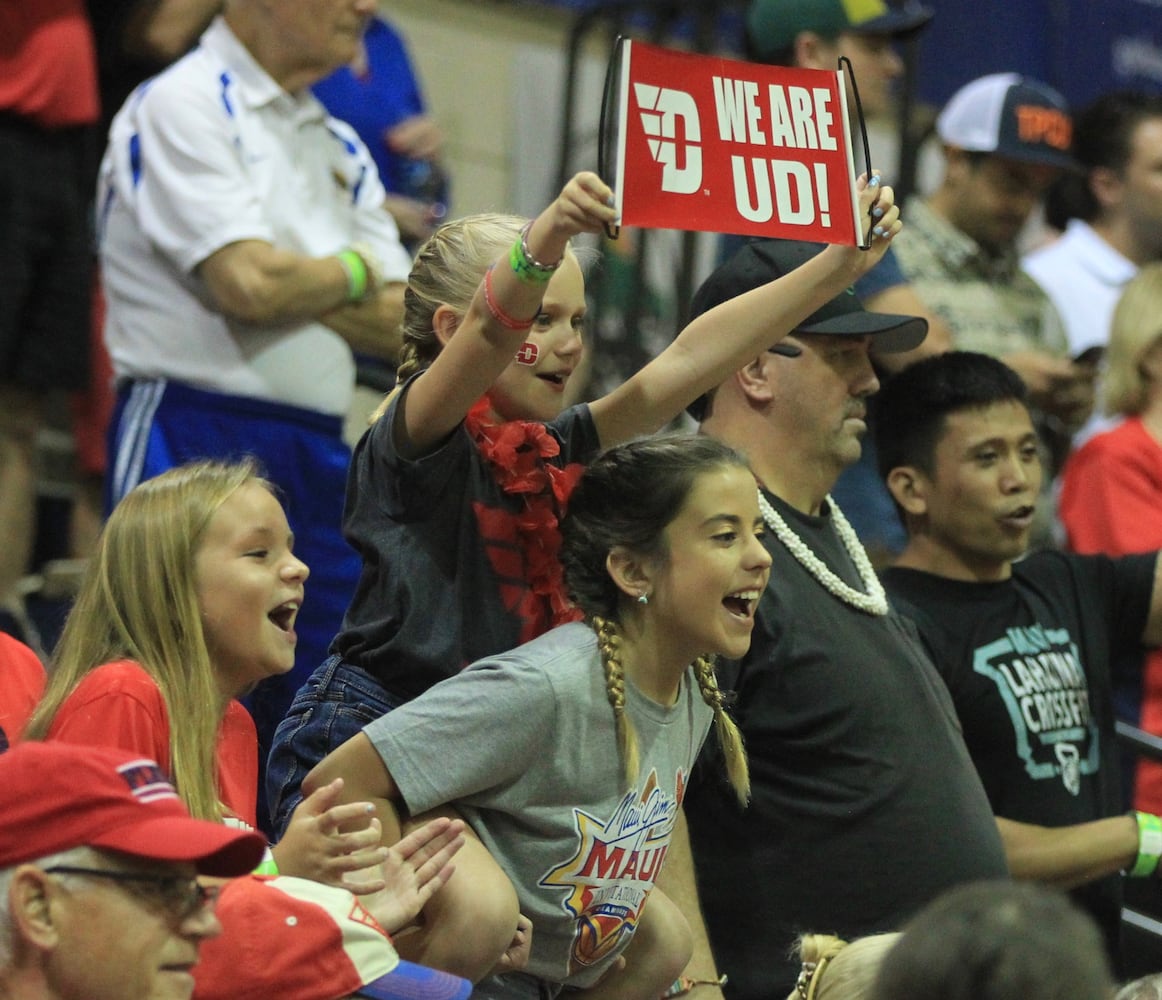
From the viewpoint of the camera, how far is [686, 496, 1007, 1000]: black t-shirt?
3322 millimetres

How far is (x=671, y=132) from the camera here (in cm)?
295

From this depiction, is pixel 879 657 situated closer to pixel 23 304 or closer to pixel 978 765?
pixel 978 765

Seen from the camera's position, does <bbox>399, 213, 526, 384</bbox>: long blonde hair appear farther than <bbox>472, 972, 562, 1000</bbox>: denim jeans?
Yes

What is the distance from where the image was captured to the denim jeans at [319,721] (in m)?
2.90

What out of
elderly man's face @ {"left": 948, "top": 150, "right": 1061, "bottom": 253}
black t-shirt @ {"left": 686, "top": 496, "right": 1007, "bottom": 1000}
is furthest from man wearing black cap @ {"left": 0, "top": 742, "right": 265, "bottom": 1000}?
elderly man's face @ {"left": 948, "top": 150, "right": 1061, "bottom": 253}

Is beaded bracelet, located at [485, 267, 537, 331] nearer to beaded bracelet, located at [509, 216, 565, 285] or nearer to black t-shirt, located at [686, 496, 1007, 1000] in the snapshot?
beaded bracelet, located at [509, 216, 565, 285]

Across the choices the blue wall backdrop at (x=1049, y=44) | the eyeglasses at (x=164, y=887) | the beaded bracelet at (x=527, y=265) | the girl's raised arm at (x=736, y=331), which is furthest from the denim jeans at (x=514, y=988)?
the blue wall backdrop at (x=1049, y=44)

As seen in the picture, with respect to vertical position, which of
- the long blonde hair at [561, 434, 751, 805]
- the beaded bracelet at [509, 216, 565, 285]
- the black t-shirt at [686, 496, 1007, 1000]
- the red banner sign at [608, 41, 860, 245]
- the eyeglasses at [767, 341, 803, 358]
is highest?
the red banner sign at [608, 41, 860, 245]

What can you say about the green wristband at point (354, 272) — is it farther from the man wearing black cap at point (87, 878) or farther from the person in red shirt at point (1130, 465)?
the man wearing black cap at point (87, 878)

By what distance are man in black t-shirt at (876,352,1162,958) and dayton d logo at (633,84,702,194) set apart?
45.9 inches

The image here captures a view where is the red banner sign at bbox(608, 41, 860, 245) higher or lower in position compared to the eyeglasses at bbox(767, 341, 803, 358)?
higher

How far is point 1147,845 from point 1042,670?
37cm

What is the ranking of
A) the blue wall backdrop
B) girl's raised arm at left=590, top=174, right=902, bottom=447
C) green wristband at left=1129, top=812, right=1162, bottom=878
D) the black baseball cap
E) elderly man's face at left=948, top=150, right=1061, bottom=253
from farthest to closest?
the blue wall backdrop
elderly man's face at left=948, top=150, right=1061, bottom=253
green wristband at left=1129, top=812, right=1162, bottom=878
the black baseball cap
girl's raised arm at left=590, top=174, right=902, bottom=447

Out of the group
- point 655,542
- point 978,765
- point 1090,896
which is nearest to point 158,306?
point 655,542
